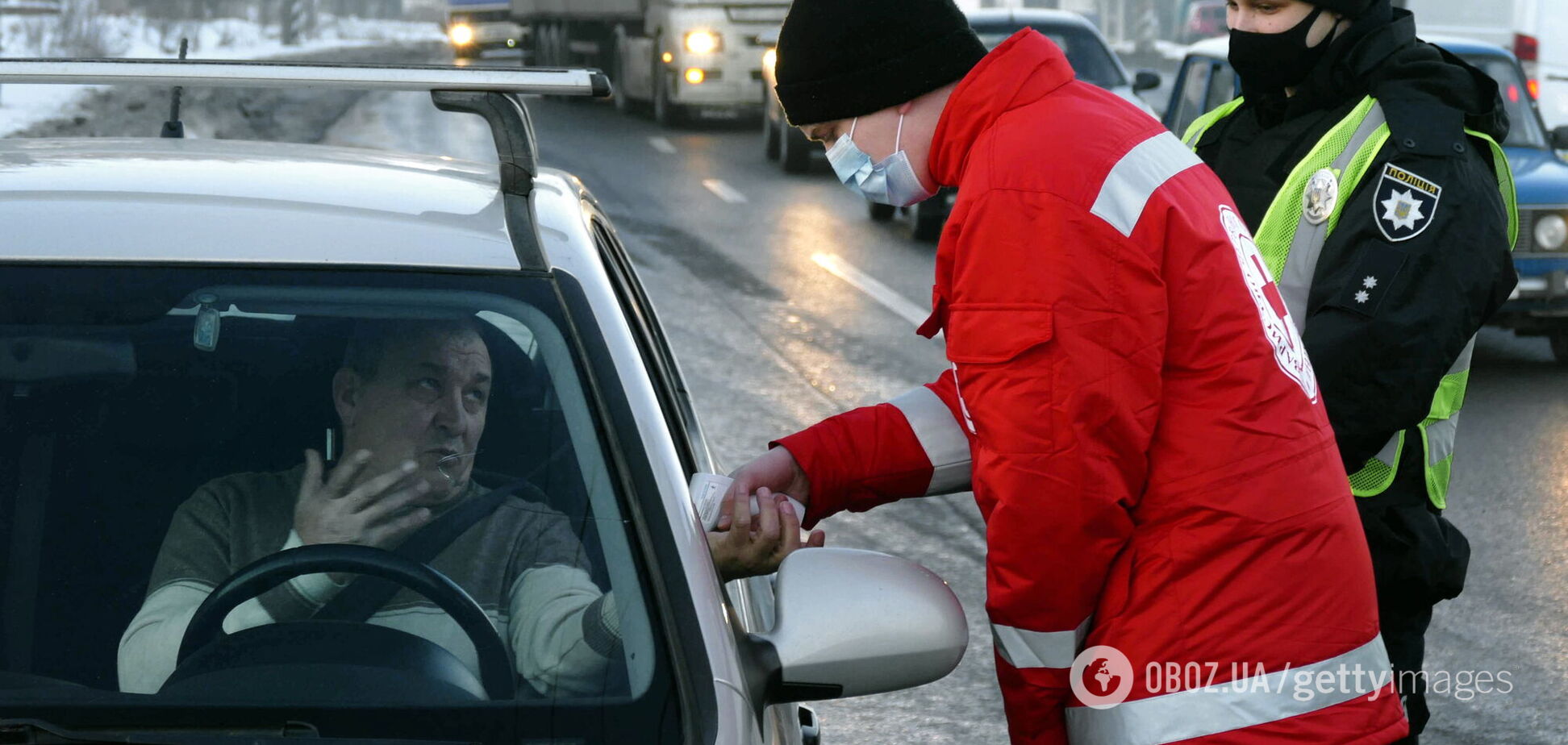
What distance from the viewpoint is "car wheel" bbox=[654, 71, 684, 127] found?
23.0m

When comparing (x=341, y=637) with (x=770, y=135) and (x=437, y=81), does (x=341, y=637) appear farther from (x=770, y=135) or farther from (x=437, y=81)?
(x=770, y=135)

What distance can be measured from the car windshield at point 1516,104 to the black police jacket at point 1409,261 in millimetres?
6981

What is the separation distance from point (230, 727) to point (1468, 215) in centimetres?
197

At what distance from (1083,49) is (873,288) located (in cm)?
365

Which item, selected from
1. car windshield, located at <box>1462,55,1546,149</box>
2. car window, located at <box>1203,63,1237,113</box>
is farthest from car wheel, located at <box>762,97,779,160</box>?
car windshield, located at <box>1462,55,1546,149</box>

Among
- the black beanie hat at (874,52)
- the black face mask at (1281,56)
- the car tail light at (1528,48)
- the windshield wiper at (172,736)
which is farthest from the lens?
the car tail light at (1528,48)

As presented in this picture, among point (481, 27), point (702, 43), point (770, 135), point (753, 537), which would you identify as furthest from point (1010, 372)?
point (481, 27)

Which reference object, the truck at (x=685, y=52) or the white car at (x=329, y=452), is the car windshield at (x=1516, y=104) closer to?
the white car at (x=329, y=452)

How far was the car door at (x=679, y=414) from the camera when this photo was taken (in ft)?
8.16

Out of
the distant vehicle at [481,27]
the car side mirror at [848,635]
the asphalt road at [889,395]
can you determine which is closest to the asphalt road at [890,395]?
the asphalt road at [889,395]

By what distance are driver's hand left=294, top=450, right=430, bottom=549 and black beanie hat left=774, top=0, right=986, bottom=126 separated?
2.37 feet

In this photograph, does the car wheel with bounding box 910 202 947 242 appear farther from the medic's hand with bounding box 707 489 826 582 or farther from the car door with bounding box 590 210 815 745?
the medic's hand with bounding box 707 489 826 582

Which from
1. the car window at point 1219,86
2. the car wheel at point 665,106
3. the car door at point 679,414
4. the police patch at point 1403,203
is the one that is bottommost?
the car wheel at point 665,106

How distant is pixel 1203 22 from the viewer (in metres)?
49.2
